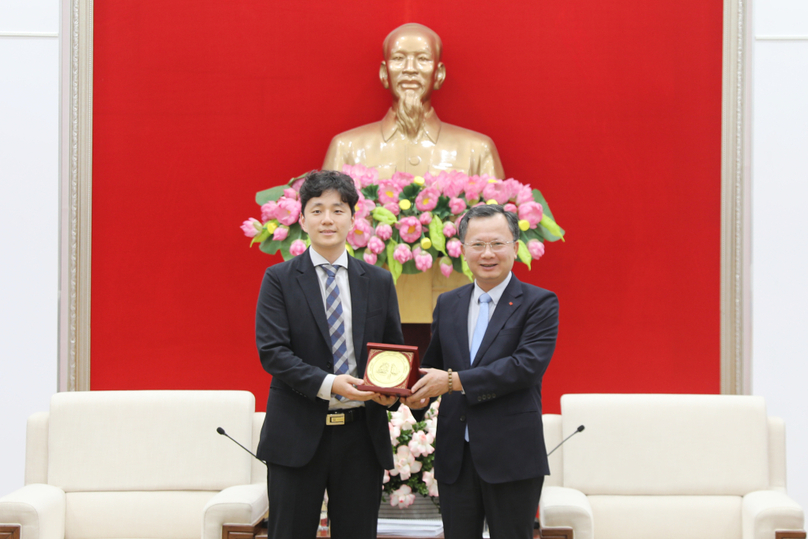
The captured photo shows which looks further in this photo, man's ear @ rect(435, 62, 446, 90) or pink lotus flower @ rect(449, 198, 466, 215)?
man's ear @ rect(435, 62, 446, 90)

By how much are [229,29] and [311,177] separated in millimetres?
2086

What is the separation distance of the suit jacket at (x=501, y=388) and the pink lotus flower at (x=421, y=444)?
57cm

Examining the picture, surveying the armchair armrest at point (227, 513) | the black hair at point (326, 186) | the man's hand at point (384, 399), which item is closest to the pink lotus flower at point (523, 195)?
the black hair at point (326, 186)

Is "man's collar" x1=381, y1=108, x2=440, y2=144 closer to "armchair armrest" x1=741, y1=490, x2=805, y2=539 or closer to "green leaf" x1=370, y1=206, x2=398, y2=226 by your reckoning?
"green leaf" x1=370, y1=206, x2=398, y2=226

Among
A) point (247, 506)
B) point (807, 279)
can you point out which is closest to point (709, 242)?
point (807, 279)

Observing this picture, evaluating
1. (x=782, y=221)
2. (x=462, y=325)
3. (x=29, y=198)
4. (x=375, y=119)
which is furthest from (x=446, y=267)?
(x=29, y=198)

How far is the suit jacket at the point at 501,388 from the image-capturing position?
1.93 meters

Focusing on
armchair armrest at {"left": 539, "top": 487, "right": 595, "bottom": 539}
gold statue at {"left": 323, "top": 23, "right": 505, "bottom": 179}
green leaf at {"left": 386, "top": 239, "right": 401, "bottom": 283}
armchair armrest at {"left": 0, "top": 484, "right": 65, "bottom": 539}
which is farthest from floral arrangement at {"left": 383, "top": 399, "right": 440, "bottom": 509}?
gold statue at {"left": 323, "top": 23, "right": 505, "bottom": 179}

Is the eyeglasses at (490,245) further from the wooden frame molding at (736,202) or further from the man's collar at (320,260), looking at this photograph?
the wooden frame molding at (736,202)

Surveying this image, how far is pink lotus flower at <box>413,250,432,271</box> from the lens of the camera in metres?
2.77

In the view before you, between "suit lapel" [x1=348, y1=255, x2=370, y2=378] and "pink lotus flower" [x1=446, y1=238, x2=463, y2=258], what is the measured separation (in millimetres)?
733

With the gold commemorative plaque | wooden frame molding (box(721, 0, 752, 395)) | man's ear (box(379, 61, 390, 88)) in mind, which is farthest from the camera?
wooden frame molding (box(721, 0, 752, 395))

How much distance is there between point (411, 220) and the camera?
2779 millimetres

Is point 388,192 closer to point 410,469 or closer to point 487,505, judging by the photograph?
point 410,469
